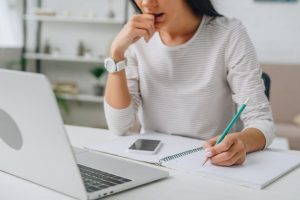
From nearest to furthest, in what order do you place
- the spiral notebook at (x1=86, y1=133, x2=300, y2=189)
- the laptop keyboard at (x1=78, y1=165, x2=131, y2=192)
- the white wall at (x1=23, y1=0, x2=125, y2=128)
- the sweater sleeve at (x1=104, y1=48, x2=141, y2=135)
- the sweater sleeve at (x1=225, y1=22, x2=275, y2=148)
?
the laptop keyboard at (x1=78, y1=165, x2=131, y2=192) < the spiral notebook at (x1=86, y1=133, x2=300, y2=189) < the sweater sleeve at (x1=225, y1=22, x2=275, y2=148) < the sweater sleeve at (x1=104, y1=48, x2=141, y2=135) < the white wall at (x1=23, y1=0, x2=125, y2=128)

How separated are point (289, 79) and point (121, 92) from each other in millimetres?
2157

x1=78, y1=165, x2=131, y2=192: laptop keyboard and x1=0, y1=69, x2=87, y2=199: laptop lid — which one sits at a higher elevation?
x1=0, y1=69, x2=87, y2=199: laptop lid

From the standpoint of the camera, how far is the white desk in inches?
30.3

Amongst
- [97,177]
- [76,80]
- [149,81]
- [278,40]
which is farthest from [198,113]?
[76,80]

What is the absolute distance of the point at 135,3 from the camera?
1477 mm

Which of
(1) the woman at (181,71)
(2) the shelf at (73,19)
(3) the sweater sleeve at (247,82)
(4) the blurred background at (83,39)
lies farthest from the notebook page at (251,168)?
A: (2) the shelf at (73,19)

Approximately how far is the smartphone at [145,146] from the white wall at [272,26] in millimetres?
2391

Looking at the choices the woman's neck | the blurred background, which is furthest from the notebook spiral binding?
the blurred background

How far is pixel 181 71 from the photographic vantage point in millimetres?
1393

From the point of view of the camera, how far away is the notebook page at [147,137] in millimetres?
1028

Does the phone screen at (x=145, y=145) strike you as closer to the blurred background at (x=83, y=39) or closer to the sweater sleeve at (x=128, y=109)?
the sweater sleeve at (x=128, y=109)

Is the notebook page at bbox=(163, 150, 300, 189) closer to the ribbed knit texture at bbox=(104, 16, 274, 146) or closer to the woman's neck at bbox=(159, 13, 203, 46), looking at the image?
the ribbed knit texture at bbox=(104, 16, 274, 146)

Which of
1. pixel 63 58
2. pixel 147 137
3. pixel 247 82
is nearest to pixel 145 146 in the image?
pixel 147 137

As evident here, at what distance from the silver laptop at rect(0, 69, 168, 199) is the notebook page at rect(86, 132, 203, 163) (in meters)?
0.13
